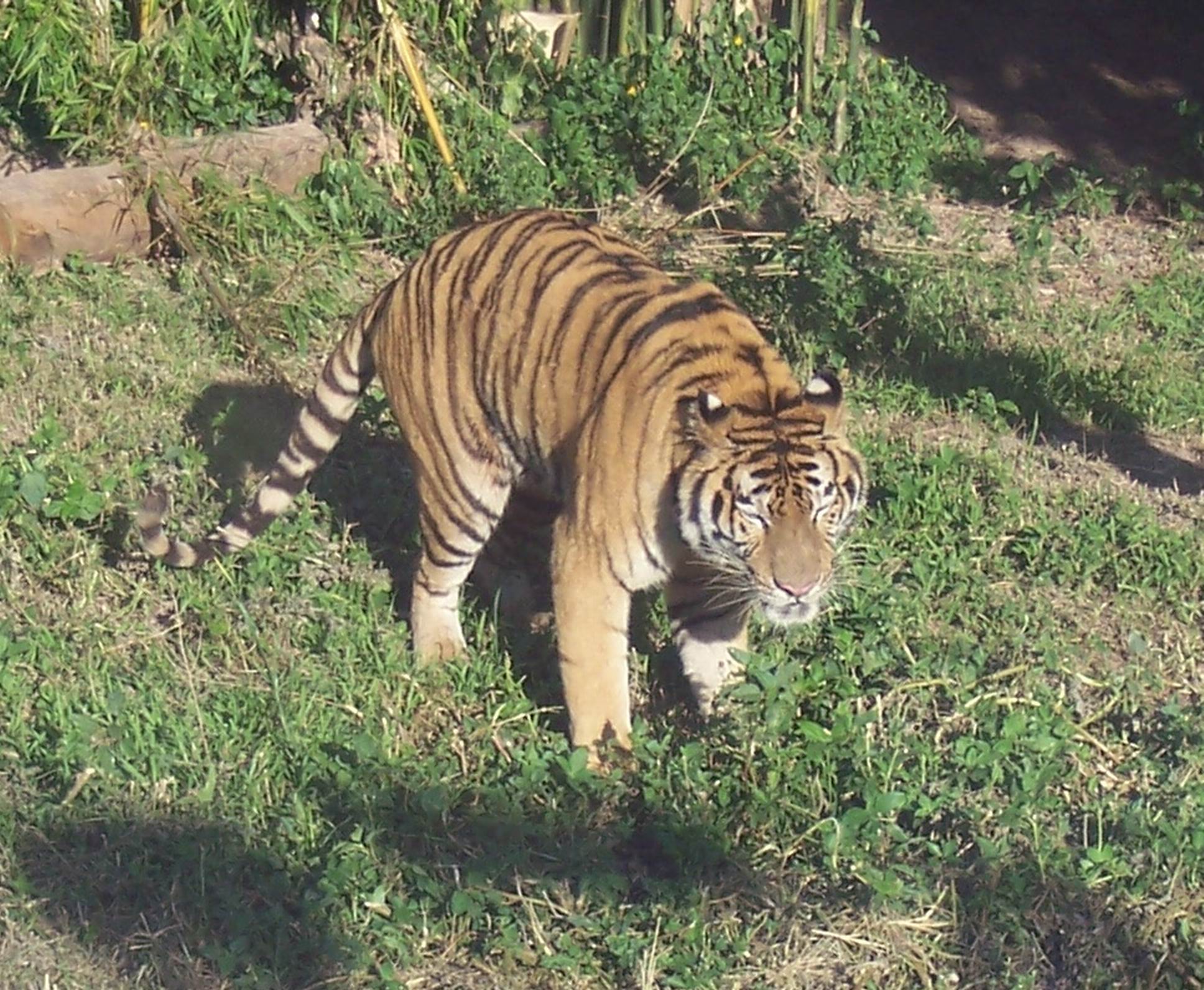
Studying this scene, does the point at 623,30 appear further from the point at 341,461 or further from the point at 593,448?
the point at 593,448

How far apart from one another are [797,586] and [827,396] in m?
0.46

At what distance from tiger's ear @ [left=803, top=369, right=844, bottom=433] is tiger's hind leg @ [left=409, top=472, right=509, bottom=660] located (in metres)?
0.99

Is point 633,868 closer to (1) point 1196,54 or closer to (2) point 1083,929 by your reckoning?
(2) point 1083,929

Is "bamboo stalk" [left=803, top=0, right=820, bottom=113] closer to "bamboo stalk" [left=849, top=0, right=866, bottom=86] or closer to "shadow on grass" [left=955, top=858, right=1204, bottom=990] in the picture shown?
"bamboo stalk" [left=849, top=0, right=866, bottom=86]

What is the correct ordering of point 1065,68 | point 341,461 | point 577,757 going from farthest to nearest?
point 1065,68
point 341,461
point 577,757

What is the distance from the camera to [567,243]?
451cm

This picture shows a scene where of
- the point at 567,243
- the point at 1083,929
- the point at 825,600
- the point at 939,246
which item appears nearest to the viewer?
the point at 1083,929

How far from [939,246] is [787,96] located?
1.12m

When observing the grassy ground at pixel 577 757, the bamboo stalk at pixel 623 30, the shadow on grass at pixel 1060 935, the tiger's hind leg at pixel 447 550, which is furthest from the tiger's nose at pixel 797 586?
the bamboo stalk at pixel 623 30

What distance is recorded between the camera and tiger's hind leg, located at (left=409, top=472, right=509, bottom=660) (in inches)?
179

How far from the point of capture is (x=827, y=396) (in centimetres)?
392

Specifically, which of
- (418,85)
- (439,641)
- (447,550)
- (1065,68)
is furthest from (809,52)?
(439,641)

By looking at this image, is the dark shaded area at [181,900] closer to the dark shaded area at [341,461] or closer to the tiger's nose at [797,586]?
the tiger's nose at [797,586]

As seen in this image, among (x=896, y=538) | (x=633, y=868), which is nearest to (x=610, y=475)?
(x=633, y=868)
